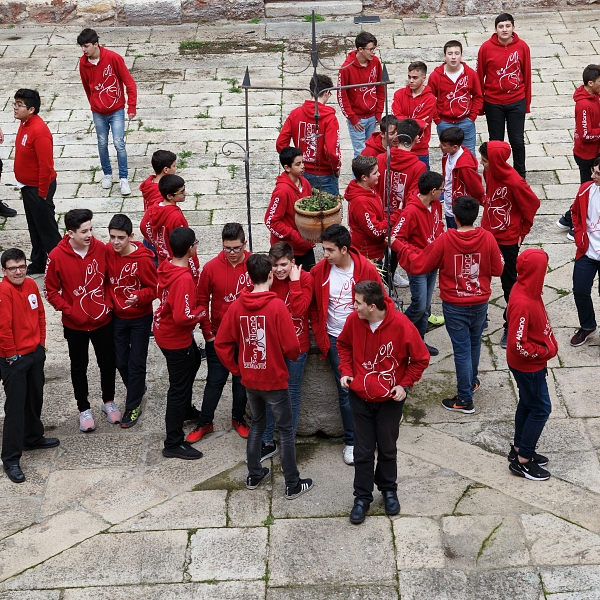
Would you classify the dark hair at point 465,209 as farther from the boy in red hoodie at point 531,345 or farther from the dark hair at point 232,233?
the dark hair at point 232,233

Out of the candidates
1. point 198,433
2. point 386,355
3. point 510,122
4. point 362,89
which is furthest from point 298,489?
point 510,122

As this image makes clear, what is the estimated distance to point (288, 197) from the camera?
7492 millimetres

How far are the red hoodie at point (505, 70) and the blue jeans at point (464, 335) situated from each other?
3.89m

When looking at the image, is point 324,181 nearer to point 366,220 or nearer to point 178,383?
point 366,220

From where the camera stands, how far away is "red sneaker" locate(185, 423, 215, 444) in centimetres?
696

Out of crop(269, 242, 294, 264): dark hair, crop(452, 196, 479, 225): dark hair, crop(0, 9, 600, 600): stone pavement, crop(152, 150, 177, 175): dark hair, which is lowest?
crop(0, 9, 600, 600): stone pavement

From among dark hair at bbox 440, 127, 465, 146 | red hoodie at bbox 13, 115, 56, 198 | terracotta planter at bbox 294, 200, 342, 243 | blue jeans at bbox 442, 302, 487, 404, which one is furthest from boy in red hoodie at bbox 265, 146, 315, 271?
red hoodie at bbox 13, 115, 56, 198

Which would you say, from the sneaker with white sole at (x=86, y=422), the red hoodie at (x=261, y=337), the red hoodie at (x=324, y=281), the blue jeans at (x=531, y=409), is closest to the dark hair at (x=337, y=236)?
the red hoodie at (x=324, y=281)

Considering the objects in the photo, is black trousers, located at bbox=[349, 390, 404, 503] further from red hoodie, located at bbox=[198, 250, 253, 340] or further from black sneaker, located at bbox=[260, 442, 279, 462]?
red hoodie, located at bbox=[198, 250, 253, 340]

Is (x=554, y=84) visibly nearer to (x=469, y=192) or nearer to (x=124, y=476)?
(x=469, y=192)

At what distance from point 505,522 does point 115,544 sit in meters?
2.39

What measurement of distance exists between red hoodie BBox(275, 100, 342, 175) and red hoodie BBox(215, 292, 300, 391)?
2.87 meters

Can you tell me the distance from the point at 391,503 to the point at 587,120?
476cm

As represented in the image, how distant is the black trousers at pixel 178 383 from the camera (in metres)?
6.56
